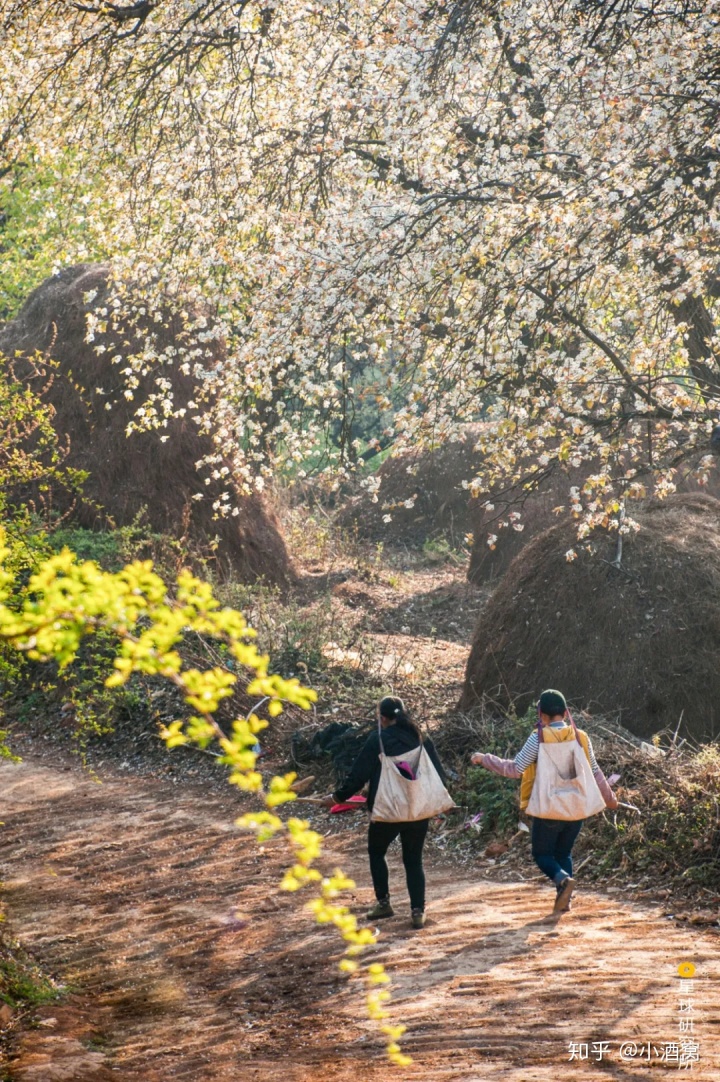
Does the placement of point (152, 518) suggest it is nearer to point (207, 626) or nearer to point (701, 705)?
point (701, 705)

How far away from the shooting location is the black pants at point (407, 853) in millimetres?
7121

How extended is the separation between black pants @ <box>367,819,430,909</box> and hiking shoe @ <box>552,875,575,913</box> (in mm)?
855

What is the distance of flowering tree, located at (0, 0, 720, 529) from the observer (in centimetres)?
959

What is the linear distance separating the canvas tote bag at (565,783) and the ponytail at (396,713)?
814 millimetres

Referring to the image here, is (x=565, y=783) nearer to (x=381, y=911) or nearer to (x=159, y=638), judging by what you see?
(x=381, y=911)

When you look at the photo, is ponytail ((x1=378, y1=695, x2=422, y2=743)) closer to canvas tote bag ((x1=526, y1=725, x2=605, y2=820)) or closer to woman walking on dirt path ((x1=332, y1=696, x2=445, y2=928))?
woman walking on dirt path ((x1=332, y1=696, x2=445, y2=928))

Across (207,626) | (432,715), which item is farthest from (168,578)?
(207,626)

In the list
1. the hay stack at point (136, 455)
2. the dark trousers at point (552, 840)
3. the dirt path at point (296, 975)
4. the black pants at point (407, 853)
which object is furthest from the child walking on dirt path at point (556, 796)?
the hay stack at point (136, 455)

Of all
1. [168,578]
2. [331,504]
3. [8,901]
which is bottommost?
[8,901]

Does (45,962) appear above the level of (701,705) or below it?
below

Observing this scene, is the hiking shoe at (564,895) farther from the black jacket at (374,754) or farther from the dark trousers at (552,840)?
the black jacket at (374,754)

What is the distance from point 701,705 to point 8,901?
5.80m

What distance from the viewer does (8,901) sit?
8180 millimetres

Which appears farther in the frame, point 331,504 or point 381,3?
point 331,504
